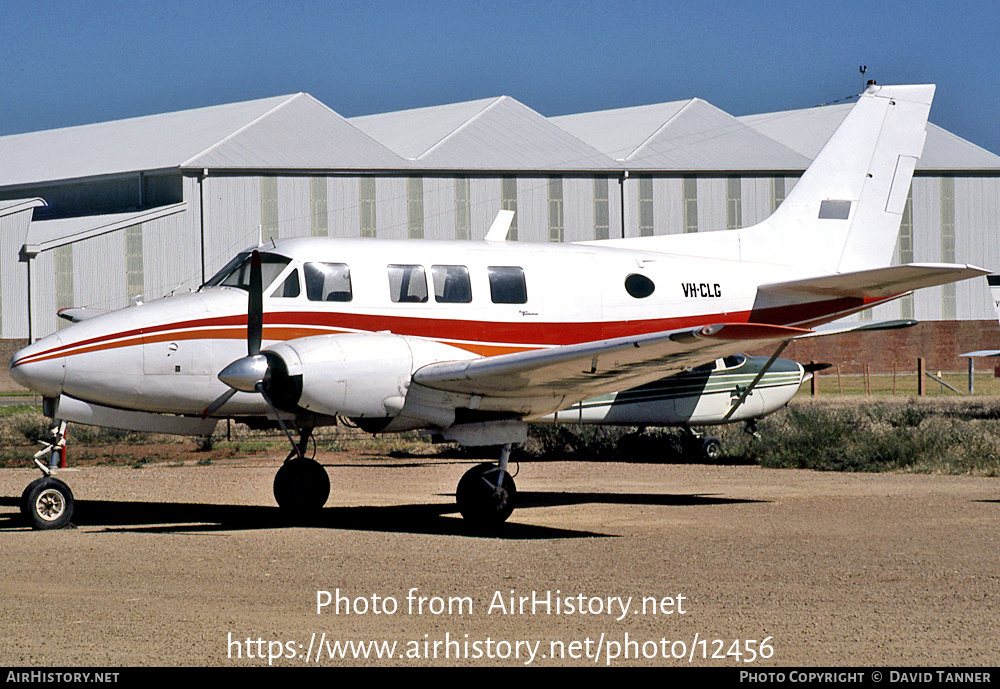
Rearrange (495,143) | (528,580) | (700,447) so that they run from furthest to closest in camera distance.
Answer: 1. (495,143)
2. (700,447)
3. (528,580)

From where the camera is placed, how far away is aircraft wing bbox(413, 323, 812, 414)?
11.4m

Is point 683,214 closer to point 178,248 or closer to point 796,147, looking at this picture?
point 796,147

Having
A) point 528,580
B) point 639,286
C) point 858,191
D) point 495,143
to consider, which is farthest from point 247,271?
point 495,143

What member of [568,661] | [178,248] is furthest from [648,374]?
[178,248]

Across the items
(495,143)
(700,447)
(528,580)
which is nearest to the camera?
(528,580)

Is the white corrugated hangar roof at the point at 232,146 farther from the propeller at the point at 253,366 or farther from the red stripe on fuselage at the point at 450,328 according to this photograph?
the propeller at the point at 253,366

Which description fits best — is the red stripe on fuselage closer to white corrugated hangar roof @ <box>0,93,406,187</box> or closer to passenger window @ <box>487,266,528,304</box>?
passenger window @ <box>487,266,528,304</box>

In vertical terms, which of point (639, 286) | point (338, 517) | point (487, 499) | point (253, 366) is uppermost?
point (639, 286)

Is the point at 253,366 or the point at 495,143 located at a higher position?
the point at 495,143

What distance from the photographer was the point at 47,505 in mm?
12852

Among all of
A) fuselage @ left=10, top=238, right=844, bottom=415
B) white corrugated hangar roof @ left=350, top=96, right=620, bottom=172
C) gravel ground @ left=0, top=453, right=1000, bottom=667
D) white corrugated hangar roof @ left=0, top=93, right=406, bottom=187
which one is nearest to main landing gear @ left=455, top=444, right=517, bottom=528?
gravel ground @ left=0, top=453, right=1000, bottom=667

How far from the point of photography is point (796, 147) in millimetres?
59625

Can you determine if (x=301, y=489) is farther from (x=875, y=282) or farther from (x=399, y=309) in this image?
(x=875, y=282)

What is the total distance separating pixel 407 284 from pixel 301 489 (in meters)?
2.92
